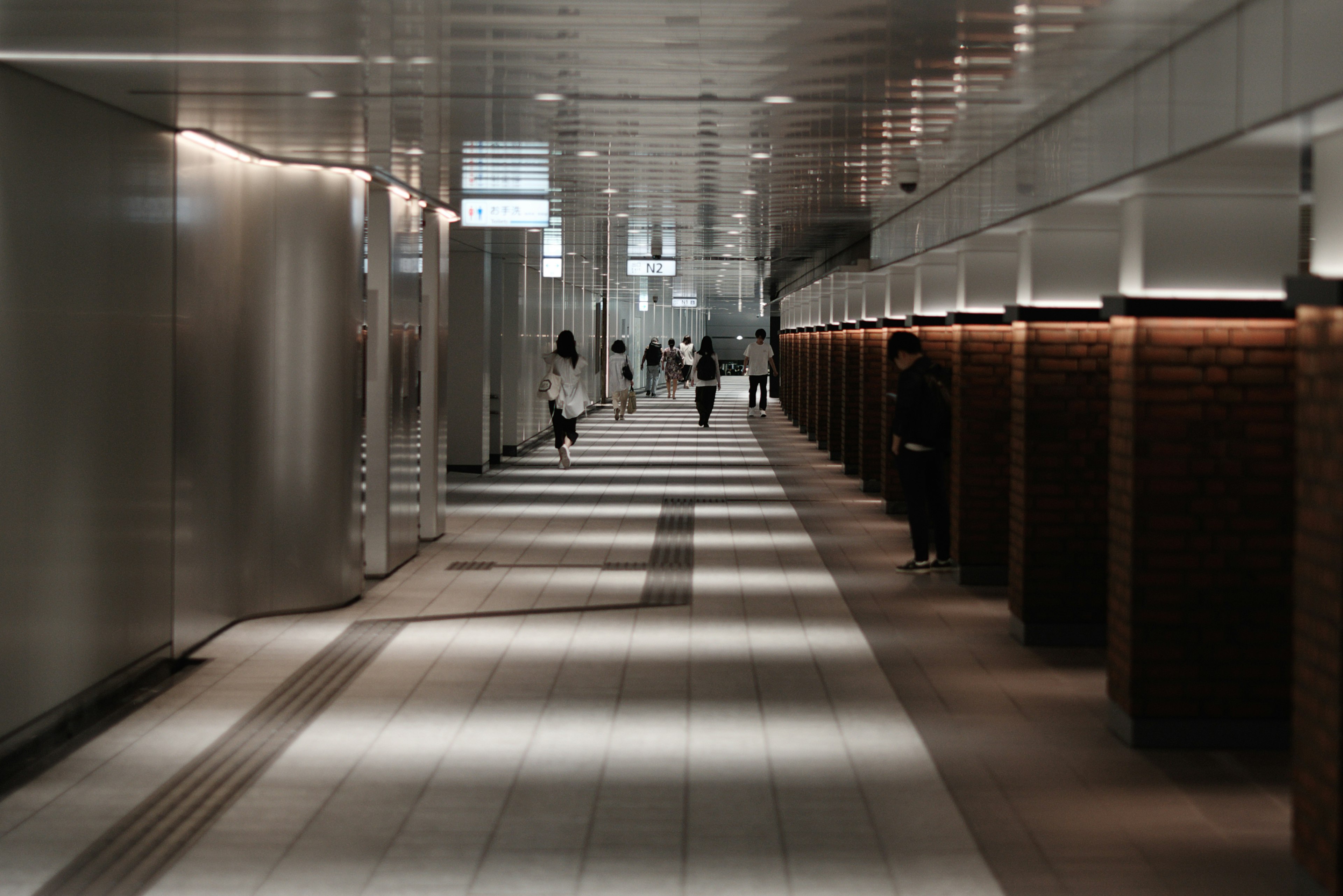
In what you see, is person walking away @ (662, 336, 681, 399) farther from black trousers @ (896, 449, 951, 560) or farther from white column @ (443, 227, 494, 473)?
black trousers @ (896, 449, 951, 560)

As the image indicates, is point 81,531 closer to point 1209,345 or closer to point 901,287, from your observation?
point 1209,345

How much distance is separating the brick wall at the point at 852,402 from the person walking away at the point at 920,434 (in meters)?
8.76

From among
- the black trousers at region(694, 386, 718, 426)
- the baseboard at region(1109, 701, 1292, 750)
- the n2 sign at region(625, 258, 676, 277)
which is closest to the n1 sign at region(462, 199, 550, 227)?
the baseboard at region(1109, 701, 1292, 750)

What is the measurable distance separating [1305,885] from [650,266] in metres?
20.2

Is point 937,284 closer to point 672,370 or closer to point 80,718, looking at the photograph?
point 80,718

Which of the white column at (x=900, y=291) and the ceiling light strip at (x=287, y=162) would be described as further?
the white column at (x=900, y=291)

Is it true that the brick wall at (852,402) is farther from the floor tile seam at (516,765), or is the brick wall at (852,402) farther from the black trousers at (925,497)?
the floor tile seam at (516,765)

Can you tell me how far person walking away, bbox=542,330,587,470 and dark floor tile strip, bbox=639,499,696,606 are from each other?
399 centimetres

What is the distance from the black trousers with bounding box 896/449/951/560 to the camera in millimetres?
11570

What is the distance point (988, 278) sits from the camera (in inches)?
463

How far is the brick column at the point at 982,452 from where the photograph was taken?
36.7 ft

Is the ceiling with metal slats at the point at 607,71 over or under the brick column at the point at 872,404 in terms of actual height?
over

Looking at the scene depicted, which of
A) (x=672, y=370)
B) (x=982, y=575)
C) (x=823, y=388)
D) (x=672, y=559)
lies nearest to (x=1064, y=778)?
(x=982, y=575)

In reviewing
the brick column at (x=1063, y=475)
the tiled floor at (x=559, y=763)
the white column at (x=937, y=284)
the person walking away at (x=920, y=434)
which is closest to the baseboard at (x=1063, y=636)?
the brick column at (x=1063, y=475)
